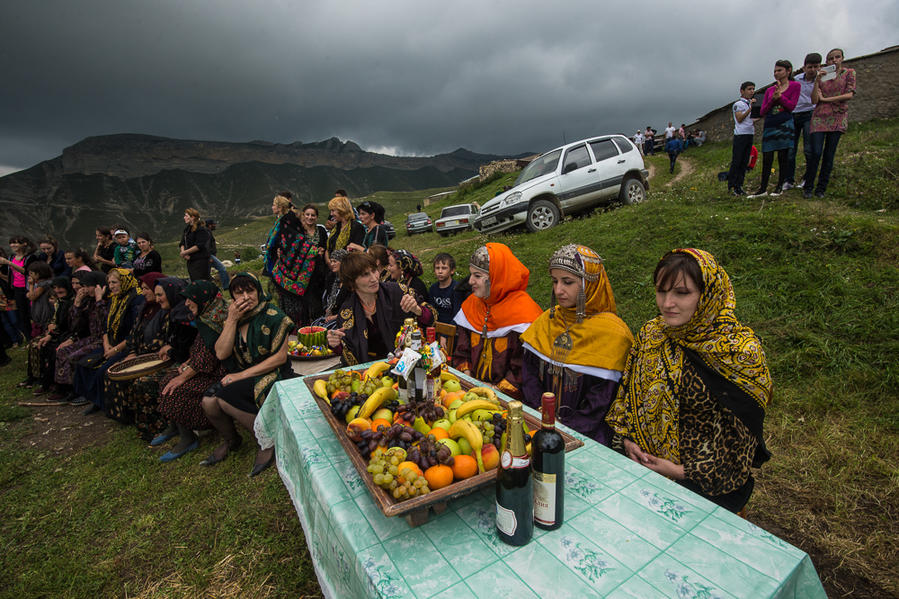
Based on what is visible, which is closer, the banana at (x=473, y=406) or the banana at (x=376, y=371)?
the banana at (x=473, y=406)

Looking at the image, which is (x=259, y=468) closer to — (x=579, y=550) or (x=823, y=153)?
(x=579, y=550)

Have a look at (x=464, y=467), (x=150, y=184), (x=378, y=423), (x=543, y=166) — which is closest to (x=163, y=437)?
(x=378, y=423)

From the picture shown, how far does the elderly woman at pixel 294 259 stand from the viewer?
6012 mm

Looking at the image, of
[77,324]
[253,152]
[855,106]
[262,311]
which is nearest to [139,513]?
[262,311]

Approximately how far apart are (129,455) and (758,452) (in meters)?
5.69

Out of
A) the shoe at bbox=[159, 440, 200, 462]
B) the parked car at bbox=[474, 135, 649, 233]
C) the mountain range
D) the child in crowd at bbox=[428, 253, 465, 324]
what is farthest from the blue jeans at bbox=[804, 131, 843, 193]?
the mountain range

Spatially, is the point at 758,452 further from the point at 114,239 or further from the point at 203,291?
the point at 114,239

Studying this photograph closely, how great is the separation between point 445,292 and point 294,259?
2735 millimetres

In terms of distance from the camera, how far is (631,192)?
9.34 metres

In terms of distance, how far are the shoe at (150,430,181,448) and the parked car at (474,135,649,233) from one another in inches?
303

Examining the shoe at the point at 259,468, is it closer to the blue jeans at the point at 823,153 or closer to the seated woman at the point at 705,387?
the seated woman at the point at 705,387

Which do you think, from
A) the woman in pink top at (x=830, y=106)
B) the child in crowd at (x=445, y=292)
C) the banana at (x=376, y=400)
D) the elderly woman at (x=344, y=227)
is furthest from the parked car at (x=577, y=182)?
the banana at (x=376, y=400)

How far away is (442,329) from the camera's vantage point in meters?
3.83

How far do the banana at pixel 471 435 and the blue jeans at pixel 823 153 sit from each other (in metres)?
7.84
